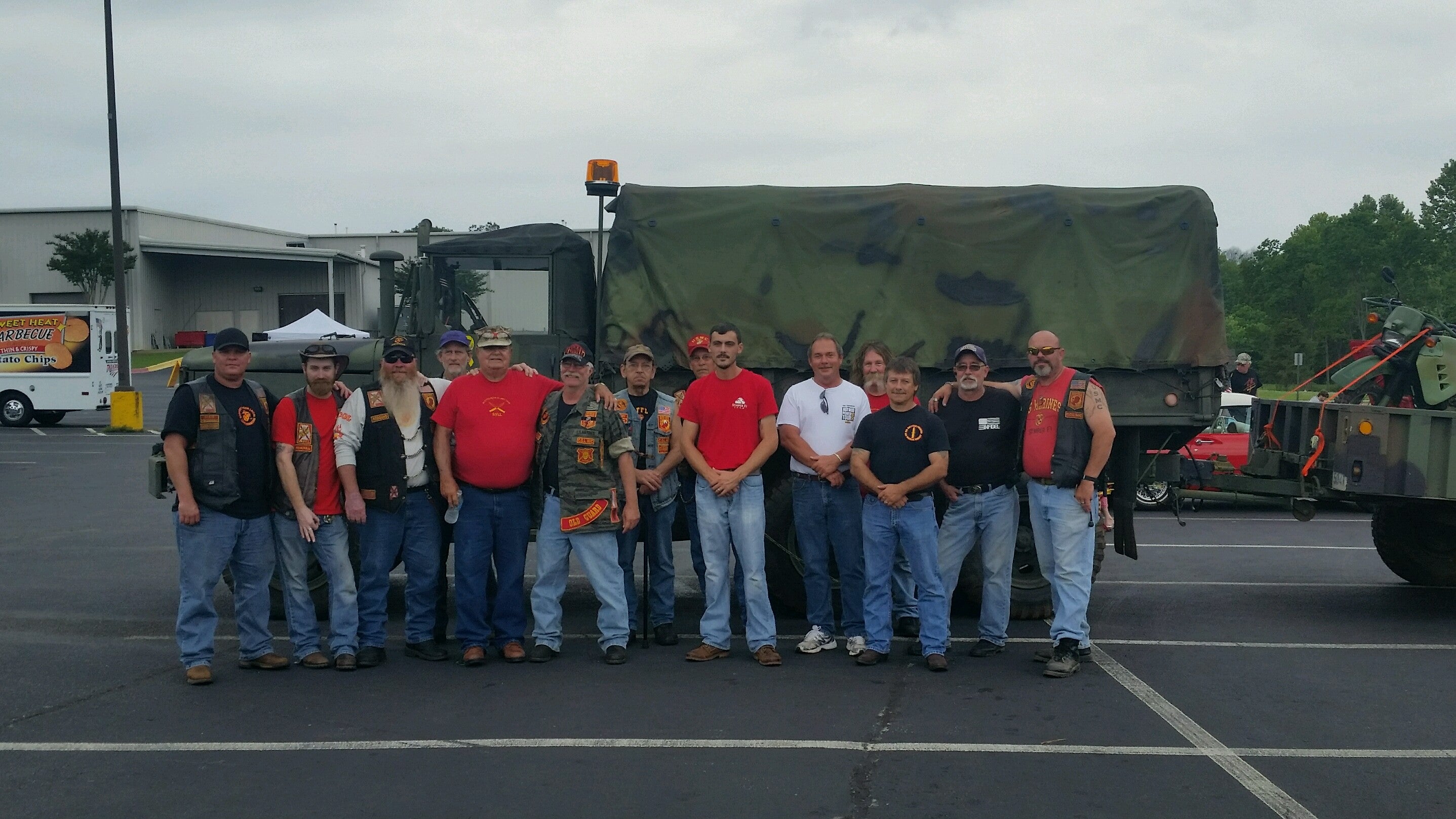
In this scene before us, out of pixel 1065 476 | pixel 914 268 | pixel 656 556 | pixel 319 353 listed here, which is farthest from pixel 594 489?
pixel 914 268

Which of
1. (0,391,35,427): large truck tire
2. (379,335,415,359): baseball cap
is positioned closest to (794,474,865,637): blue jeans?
(379,335,415,359): baseball cap

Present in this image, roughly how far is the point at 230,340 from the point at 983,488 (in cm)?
427

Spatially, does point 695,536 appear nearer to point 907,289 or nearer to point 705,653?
point 705,653

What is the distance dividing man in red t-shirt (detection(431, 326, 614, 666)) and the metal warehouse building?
4469cm

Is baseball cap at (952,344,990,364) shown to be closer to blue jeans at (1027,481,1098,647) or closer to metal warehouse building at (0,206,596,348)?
blue jeans at (1027,481,1098,647)

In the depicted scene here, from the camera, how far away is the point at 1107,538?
12.2 metres

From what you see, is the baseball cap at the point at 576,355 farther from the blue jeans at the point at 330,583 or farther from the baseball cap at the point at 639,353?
the blue jeans at the point at 330,583

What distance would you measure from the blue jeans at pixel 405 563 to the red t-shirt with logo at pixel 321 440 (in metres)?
0.21

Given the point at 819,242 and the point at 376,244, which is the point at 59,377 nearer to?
the point at 376,244

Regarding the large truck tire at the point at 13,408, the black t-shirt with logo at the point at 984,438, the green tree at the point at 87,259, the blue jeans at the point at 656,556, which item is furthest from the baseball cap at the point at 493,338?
the green tree at the point at 87,259

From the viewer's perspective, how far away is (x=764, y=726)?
5.91 meters

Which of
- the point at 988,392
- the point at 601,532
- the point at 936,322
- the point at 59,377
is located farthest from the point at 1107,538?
the point at 59,377

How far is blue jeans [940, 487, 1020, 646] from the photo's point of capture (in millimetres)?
7402

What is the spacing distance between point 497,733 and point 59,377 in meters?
25.0
